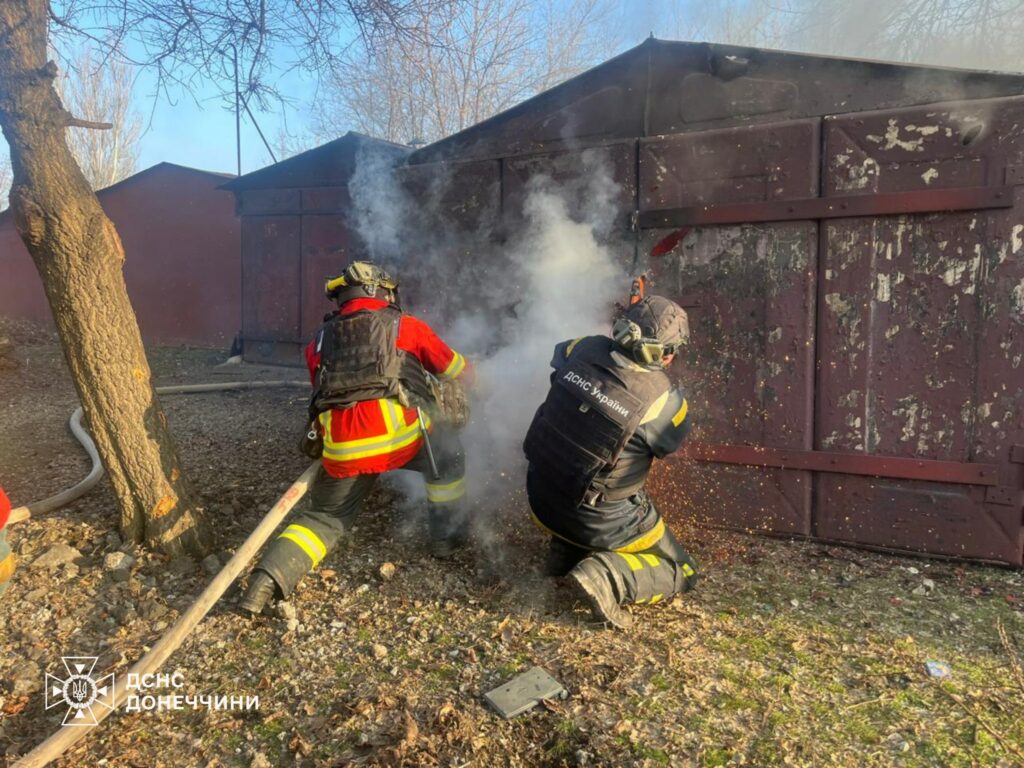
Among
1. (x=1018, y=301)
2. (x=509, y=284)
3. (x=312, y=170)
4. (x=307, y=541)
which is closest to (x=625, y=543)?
(x=307, y=541)

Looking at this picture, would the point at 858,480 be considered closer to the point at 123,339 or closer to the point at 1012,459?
the point at 1012,459

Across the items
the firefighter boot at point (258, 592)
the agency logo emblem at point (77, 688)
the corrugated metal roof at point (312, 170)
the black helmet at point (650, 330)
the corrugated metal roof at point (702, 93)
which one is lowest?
the agency logo emblem at point (77, 688)

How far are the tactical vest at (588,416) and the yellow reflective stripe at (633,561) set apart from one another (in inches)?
13.6

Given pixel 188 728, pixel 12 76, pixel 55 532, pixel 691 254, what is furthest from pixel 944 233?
pixel 55 532

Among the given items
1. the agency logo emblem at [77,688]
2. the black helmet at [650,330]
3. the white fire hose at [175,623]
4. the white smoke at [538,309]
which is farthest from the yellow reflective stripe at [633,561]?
the agency logo emblem at [77,688]

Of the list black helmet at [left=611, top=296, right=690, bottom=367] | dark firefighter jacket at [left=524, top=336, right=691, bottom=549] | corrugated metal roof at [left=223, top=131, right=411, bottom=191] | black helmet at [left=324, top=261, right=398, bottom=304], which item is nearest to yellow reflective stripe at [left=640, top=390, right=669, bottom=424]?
dark firefighter jacket at [left=524, top=336, right=691, bottom=549]

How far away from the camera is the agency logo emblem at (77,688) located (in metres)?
2.63

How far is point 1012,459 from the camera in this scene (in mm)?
3592

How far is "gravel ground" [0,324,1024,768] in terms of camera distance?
8.08 ft

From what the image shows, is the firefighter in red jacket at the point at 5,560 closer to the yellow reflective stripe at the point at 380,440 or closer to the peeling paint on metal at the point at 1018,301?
the yellow reflective stripe at the point at 380,440

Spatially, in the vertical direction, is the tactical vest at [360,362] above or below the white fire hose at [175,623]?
above

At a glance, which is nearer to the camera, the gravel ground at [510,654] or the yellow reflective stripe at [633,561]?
the gravel ground at [510,654]

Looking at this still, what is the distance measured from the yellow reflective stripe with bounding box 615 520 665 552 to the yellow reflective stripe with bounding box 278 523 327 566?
4.88 ft

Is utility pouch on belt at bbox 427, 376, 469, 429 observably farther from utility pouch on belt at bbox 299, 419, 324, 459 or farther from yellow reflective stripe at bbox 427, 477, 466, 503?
utility pouch on belt at bbox 299, 419, 324, 459
